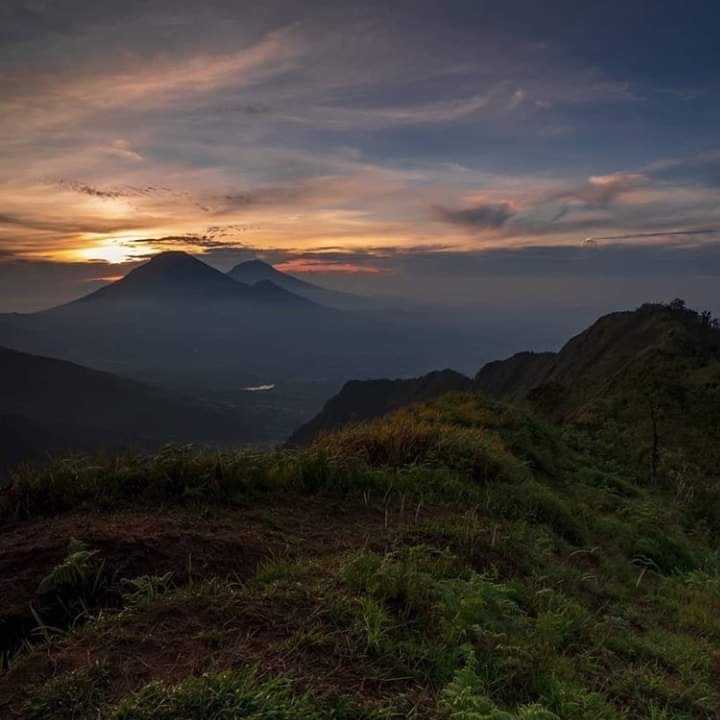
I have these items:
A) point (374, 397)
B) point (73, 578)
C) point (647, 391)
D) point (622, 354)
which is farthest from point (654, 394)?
point (374, 397)

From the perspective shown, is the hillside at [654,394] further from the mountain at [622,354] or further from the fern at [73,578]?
the fern at [73,578]

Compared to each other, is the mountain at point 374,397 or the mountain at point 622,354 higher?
the mountain at point 622,354

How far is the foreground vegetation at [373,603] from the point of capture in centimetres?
344

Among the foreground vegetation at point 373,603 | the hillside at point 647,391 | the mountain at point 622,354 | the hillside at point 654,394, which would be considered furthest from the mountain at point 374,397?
the foreground vegetation at point 373,603

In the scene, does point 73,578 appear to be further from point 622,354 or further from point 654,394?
point 622,354

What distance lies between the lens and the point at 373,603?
4348mm

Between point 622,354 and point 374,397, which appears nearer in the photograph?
point 622,354

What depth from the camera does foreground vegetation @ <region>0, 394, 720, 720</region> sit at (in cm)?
344

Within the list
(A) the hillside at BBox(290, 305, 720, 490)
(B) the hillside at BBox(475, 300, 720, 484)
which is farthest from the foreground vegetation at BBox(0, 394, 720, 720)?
(B) the hillside at BBox(475, 300, 720, 484)

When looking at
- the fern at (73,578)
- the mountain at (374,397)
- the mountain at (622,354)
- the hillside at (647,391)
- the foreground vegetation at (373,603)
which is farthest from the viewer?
the mountain at (374,397)

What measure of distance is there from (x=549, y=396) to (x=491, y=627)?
3147cm

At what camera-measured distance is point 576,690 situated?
4156mm

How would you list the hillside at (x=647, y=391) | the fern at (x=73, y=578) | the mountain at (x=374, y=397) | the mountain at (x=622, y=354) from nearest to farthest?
1. the fern at (x=73, y=578)
2. the hillside at (x=647, y=391)
3. the mountain at (x=622, y=354)
4. the mountain at (x=374, y=397)

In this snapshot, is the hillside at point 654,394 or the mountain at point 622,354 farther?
the mountain at point 622,354
